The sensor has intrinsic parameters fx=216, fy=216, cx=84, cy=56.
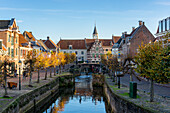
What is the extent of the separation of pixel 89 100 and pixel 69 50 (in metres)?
77.1

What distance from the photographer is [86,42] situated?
114688 millimetres

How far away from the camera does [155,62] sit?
54.0 feet

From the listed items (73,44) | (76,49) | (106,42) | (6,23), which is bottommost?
(76,49)

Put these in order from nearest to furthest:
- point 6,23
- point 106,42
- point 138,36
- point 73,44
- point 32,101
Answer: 1. point 32,101
2. point 6,23
3. point 138,36
4. point 73,44
5. point 106,42

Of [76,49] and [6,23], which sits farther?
[76,49]

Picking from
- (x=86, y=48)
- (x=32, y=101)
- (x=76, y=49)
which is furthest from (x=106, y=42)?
(x=32, y=101)

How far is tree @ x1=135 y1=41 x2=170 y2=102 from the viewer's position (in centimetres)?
1481

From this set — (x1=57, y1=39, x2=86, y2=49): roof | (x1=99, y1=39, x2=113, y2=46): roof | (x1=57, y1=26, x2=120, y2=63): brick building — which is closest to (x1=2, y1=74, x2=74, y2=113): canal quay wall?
(x1=57, y1=26, x2=120, y2=63): brick building

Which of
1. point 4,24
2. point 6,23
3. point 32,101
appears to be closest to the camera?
point 32,101

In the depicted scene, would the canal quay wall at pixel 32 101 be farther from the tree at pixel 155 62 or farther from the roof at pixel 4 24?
the roof at pixel 4 24

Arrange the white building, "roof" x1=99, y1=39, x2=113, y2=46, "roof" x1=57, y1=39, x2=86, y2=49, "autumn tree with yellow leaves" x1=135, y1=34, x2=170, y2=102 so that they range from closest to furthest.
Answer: "autumn tree with yellow leaves" x1=135, y1=34, x2=170, y2=102 → the white building → "roof" x1=57, y1=39, x2=86, y2=49 → "roof" x1=99, y1=39, x2=113, y2=46

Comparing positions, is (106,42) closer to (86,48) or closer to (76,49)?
(86,48)

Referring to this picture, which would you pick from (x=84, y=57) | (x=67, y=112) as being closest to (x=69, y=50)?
(x=84, y=57)

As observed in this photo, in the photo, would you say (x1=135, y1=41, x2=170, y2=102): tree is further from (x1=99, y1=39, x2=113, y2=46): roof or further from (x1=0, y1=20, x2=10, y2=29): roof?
(x1=99, y1=39, x2=113, y2=46): roof
